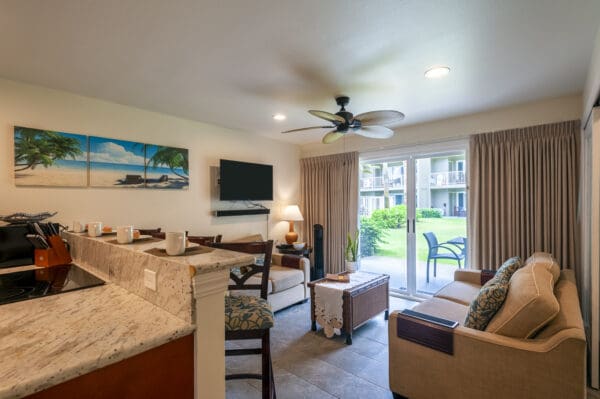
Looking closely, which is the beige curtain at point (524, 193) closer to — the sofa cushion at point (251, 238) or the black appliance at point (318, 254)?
the black appliance at point (318, 254)

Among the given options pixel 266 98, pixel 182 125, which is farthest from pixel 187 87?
pixel 182 125

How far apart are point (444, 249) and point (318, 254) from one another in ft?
6.16

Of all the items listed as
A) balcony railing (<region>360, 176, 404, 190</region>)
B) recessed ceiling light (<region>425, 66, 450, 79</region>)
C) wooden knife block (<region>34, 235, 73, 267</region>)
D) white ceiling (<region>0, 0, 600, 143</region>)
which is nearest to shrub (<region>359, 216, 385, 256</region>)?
balcony railing (<region>360, 176, 404, 190</region>)

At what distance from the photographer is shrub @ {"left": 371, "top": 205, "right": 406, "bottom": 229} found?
4.37 meters

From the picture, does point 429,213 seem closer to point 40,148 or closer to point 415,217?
point 415,217

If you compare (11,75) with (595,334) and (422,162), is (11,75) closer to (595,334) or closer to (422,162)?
(422,162)

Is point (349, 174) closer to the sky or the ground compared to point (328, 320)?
closer to the sky

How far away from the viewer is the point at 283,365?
249cm

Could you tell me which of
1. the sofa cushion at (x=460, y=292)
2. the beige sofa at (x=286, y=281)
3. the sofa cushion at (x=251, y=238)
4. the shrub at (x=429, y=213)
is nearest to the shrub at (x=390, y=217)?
the shrub at (x=429, y=213)

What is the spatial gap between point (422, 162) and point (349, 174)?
3.62 ft

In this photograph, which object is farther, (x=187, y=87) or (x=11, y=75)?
(x=187, y=87)

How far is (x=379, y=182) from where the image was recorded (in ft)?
15.2

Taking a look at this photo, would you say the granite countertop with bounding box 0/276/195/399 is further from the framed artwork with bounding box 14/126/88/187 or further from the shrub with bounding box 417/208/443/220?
the shrub with bounding box 417/208/443/220

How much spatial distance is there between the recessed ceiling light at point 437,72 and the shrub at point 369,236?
259 centimetres
